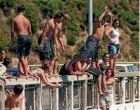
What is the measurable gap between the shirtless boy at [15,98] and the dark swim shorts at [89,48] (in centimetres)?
390

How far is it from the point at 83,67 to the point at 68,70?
0.43 meters

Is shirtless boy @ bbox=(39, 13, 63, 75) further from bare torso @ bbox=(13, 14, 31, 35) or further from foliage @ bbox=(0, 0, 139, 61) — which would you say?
foliage @ bbox=(0, 0, 139, 61)

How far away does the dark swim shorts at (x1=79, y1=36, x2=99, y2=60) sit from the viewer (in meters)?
15.1

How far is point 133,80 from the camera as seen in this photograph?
59.9 feet

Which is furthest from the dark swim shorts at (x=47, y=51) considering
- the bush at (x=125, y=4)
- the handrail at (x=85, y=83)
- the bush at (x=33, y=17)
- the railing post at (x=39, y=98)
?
the bush at (x=125, y=4)

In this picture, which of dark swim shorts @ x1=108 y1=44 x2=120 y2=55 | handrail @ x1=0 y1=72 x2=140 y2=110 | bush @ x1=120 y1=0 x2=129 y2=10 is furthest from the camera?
bush @ x1=120 y1=0 x2=129 y2=10

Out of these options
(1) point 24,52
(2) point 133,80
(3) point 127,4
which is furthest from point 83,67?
(3) point 127,4

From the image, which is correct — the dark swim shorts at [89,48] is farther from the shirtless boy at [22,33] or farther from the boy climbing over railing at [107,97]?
the shirtless boy at [22,33]

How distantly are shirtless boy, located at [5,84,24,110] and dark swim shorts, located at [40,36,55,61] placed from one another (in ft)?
10.2

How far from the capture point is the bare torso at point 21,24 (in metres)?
13.9

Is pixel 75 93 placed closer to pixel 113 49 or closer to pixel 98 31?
pixel 98 31

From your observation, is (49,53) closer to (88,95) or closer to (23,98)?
(88,95)

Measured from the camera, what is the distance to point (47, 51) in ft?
48.1

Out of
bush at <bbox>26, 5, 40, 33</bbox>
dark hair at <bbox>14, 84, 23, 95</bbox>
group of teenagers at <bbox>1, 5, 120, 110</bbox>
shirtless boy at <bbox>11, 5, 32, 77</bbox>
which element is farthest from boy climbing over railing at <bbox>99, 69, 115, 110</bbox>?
bush at <bbox>26, 5, 40, 33</bbox>
